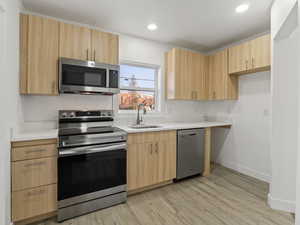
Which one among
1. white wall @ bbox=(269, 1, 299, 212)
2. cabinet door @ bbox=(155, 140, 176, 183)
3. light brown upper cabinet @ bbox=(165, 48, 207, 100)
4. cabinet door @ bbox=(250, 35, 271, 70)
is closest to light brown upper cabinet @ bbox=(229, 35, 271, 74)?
cabinet door @ bbox=(250, 35, 271, 70)

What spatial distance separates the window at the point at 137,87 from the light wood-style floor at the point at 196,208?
155 cm

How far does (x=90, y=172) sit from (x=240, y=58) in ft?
9.74

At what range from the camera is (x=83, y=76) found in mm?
2197

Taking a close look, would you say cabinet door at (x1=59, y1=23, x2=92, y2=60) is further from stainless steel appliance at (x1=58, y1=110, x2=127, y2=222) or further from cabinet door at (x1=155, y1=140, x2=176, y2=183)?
cabinet door at (x1=155, y1=140, x2=176, y2=183)

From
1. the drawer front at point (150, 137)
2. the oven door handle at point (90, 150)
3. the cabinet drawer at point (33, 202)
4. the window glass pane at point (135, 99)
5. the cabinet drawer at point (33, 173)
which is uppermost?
the window glass pane at point (135, 99)

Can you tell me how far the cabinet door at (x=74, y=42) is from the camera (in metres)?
2.10

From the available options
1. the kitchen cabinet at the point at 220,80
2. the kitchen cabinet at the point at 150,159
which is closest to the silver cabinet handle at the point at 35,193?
the kitchen cabinet at the point at 150,159

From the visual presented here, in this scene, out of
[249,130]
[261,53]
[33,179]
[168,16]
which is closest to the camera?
[33,179]

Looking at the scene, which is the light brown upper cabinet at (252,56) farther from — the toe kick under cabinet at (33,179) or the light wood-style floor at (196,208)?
the toe kick under cabinet at (33,179)

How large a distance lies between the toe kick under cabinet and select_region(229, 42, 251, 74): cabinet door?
305cm

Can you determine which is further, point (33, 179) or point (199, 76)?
point (199, 76)

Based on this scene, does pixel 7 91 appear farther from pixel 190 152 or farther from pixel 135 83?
pixel 190 152

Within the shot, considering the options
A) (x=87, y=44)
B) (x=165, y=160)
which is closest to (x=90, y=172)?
(x=165, y=160)

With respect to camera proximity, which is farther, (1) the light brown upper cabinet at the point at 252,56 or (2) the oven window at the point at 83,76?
(1) the light brown upper cabinet at the point at 252,56
